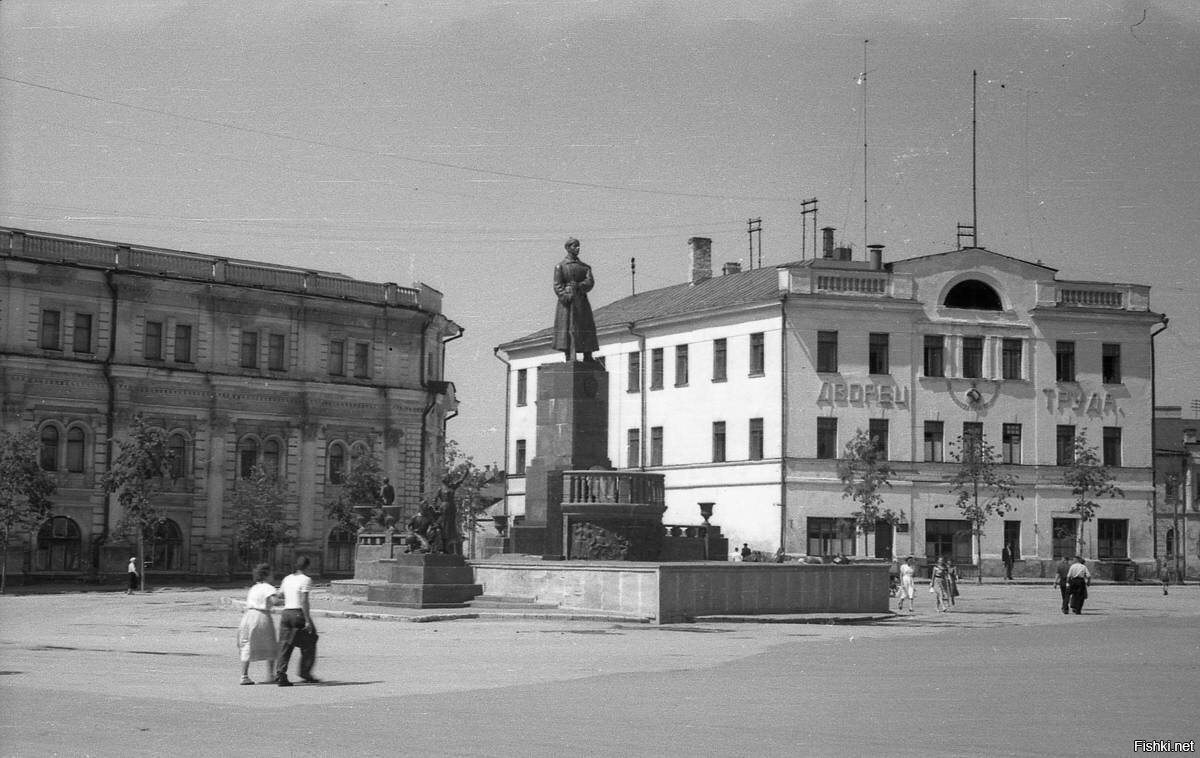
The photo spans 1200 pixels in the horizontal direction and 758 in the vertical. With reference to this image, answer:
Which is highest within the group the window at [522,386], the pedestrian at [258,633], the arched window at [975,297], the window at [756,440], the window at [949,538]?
the arched window at [975,297]

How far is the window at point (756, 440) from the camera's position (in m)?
63.5

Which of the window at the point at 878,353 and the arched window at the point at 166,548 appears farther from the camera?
the window at the point at 878,353

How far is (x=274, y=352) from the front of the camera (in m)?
67.4

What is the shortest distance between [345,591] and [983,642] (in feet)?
51.6

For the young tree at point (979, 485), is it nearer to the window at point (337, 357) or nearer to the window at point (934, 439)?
the window at point (934, 439)

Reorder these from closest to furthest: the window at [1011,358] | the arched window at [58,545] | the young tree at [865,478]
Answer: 1. the arched window at [58,545]
2. the young tree at [865,478]
3. the window at [1011,358]

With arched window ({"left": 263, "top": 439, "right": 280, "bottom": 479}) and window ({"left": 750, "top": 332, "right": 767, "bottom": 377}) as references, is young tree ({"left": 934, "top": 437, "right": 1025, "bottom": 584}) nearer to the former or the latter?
window ({"left": 750, "top": 332, "right": 767, "bottom": 377})

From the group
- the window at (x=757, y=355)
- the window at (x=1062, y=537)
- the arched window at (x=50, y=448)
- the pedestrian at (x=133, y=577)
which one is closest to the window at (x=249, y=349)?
the arched window at (x=50, y=448)

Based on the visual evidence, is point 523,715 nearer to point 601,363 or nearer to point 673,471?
point 601,363

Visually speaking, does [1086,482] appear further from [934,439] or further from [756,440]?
[756,440]

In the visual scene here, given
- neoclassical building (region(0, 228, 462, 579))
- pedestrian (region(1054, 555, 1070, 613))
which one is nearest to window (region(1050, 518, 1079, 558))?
pedestrian (region(1054, 555, 1070, 613))

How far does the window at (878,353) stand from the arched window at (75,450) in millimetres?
28976

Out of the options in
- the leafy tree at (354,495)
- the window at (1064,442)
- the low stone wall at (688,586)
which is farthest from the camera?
the leafy tree at (354,495)

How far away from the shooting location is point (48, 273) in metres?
60.3
